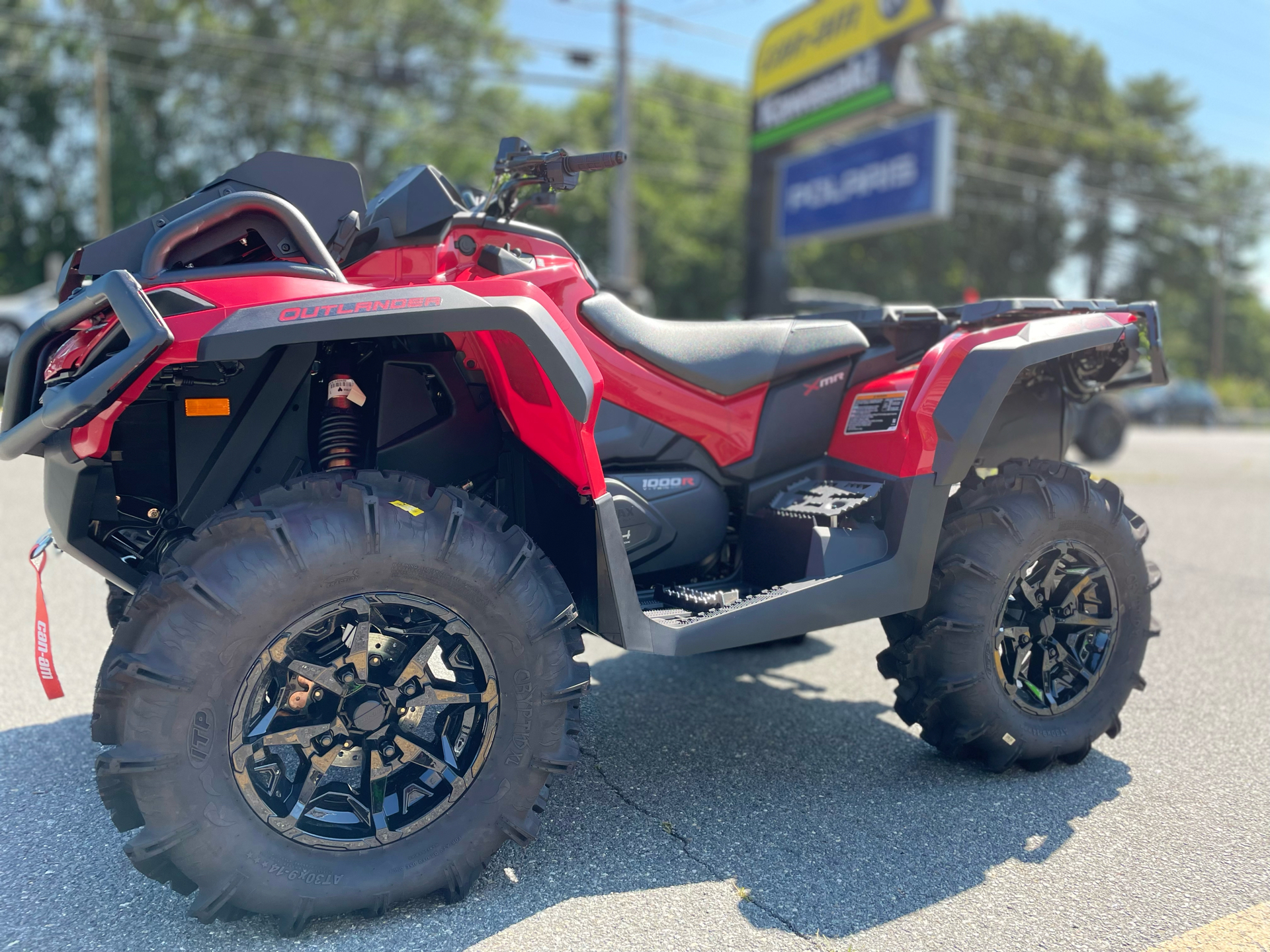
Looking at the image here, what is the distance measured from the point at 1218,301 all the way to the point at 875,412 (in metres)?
51.3

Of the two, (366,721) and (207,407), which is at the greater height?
(207,407)

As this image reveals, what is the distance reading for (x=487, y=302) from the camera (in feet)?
7.32

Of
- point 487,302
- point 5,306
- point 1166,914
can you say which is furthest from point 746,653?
point 5,306

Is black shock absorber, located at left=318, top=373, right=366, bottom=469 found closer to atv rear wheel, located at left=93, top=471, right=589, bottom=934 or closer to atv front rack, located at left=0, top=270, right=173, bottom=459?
atv rear wheel, located at left=93, top=471, right=589, bottom=934

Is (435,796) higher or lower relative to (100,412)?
lower

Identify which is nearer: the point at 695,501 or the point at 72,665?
the point at 695,501

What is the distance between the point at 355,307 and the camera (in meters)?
2.12

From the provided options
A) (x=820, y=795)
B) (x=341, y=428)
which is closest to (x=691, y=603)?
(x=820, y=795)

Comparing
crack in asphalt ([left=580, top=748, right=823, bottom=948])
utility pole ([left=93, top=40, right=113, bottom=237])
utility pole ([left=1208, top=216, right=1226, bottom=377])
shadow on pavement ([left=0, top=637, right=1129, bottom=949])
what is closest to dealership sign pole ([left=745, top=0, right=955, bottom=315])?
shadow on pavement ([left=0, top=637, right=1129, bottom=949])

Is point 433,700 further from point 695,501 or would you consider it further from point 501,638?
point 695,501

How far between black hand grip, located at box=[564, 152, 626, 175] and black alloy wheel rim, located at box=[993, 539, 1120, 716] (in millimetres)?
1795

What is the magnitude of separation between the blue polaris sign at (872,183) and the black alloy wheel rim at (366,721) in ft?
50.1

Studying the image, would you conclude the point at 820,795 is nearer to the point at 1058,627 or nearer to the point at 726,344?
the point at 1058,627

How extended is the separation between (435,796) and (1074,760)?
7.09 feet
